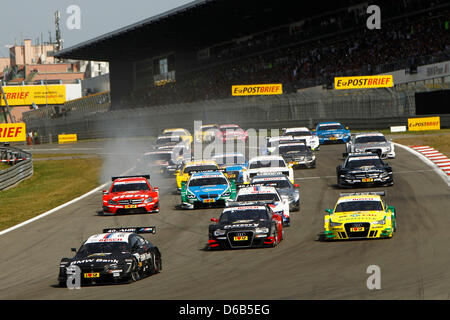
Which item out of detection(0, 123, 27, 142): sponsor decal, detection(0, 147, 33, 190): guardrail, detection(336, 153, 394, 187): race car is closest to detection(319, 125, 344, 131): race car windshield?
detection(0, 147, 33, 190): guardrail

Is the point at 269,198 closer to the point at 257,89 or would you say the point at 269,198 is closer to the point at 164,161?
the point at 164,161

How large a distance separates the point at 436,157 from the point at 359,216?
66.4 ft

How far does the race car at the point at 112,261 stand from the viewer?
51.5ft

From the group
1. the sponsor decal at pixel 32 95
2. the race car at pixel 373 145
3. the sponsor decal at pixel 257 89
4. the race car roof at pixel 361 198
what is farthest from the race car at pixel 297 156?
the sponsor decal at pixel 32 95

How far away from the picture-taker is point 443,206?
24844 millimetres

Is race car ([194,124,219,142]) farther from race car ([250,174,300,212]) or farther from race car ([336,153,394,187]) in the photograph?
race car ([250,174,300,212])

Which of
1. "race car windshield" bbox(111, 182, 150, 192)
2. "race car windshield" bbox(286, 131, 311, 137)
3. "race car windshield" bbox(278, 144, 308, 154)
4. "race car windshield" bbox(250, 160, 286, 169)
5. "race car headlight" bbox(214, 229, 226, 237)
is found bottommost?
"race car headlight" bbox(214, 229, 226, 237)

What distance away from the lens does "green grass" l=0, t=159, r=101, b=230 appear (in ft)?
102

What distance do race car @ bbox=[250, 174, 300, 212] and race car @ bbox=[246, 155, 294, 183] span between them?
13.5 feet

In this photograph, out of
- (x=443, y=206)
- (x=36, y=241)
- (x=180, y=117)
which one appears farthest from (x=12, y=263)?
(x=180, y=117)

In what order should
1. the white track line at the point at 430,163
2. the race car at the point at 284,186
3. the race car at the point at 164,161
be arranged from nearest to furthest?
the race car at the point at 284,186, the white track line at the point at 430,163, the race car at the point at 164,161

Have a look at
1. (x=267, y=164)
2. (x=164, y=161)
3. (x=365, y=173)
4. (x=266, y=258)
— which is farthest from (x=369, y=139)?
(x=266, y=258)

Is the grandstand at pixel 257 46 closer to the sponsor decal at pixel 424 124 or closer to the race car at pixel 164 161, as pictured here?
the sponsor decal at pixel 424 124

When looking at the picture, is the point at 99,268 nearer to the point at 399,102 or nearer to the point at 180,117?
the point at 399,102
